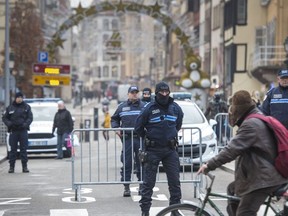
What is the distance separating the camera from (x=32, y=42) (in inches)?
2131

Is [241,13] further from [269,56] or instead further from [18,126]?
[18,126]

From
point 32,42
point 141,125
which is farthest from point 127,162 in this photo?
point 32,42

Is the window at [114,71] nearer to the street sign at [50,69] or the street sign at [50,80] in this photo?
the street sign at [50,80]

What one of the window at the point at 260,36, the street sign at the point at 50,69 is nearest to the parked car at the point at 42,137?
the street sign at the point at 50,69

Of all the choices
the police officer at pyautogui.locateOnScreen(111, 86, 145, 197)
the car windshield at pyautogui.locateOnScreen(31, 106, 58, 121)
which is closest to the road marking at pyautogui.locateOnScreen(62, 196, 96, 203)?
the police officer at pyautogui.locateOnScreen(111, 86, 145, 197)

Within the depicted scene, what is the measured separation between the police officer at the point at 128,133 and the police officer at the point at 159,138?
2870 millimetres

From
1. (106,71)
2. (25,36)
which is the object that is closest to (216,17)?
(25,36)

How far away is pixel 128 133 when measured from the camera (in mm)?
15867

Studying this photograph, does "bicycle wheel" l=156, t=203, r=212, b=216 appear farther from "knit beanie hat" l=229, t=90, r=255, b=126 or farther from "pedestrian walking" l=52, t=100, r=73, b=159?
"pedestrian walking" l=52, t=100, r=73, b=159

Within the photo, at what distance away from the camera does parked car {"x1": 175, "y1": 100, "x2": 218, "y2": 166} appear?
53.1 ft

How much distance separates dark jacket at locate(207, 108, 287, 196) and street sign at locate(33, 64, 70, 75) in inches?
1313

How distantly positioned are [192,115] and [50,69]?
2070 cm

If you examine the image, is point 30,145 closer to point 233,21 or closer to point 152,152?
point 152,152

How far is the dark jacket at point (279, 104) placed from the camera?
15.0 m
